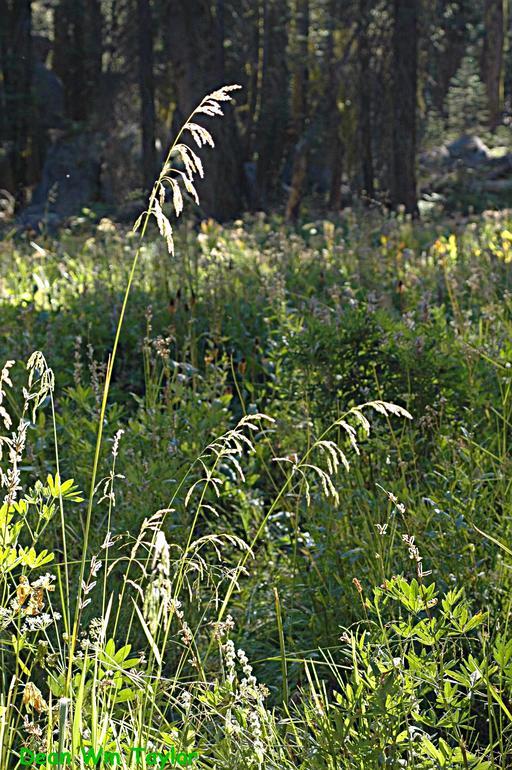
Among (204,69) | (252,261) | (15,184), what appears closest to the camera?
(252,261)

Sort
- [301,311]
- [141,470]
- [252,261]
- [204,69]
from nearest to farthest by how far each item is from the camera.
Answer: [141,470]
[301,311]
[252,261]
[204,69]

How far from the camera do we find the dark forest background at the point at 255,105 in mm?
16078

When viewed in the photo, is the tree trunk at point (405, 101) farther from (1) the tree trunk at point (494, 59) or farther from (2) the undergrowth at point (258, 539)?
(1) the tree trunk at point (494, 59)

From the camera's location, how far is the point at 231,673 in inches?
75.0

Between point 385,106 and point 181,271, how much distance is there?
9.93 m

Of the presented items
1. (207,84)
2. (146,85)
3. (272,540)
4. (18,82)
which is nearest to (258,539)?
A: (272,540)

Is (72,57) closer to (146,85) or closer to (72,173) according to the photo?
(72,173)

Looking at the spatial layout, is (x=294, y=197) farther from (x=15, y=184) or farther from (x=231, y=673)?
(x=231, y=673)

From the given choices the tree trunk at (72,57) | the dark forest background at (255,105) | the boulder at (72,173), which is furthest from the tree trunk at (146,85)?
the tree trunk at (72,57)

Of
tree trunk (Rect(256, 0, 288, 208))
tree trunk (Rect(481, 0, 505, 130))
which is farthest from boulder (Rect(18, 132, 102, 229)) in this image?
tree trunk (Rect(481, 0, 505, 130))

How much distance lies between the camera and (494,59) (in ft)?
93.4

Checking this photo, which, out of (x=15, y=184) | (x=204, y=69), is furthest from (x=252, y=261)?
(x=15, y=184)

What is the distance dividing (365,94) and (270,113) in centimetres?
601

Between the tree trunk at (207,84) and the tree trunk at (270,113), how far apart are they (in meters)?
4.30
